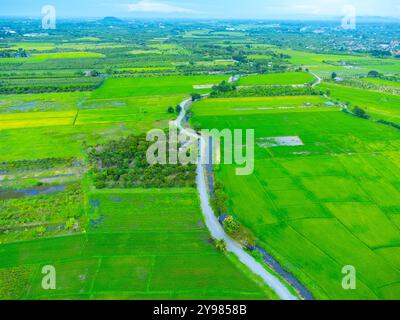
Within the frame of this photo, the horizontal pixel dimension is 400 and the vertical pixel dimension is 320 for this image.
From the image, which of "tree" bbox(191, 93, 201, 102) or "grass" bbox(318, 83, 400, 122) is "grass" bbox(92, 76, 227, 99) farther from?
"grass" bbox(318, 83, 400, 122)

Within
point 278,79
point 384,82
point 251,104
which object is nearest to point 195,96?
point 251,104

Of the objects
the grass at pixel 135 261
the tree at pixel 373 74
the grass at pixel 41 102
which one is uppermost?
the tree at pixel 373 74

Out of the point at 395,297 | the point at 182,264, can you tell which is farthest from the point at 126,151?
the point at 395,297

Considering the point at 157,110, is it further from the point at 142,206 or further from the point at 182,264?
the point at 182,264

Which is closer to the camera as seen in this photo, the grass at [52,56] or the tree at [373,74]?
the tree at [373,74]

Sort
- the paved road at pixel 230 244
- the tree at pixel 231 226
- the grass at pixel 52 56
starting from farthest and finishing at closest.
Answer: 1. the grass at pixel 52 56
2. the tree at pixel 231 226
3. the paved road at pixel 230 244

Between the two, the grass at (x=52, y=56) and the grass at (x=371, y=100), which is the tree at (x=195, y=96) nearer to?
the grass at (x=371, y=100)

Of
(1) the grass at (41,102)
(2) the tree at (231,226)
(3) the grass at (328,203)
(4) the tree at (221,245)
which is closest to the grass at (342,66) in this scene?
(3) the grass at (328,203)

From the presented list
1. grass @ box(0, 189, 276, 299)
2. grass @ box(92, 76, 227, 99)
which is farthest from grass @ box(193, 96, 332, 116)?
grass @ box(0, 189, 276, 299)
